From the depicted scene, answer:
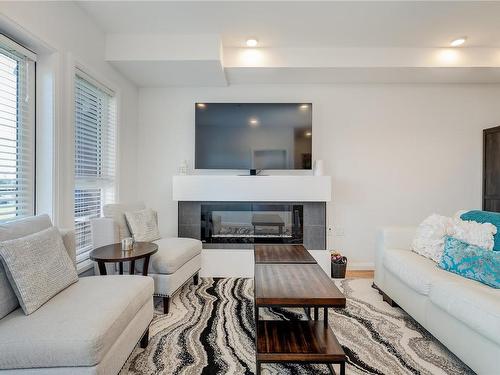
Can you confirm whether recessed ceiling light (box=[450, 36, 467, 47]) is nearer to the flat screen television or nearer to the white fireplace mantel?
the flat screen television

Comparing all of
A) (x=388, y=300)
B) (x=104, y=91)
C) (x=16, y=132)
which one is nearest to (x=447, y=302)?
(x=388, y=300)

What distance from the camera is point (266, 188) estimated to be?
3.35 meters

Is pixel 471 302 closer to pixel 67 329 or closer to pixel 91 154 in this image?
pixel 67 329

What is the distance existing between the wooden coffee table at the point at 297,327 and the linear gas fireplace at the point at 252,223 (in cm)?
171

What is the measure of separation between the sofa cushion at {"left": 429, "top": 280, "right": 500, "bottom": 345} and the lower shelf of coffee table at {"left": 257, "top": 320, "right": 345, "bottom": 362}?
2.48 feet

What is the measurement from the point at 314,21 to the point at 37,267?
2.84 m

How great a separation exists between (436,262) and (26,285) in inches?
107

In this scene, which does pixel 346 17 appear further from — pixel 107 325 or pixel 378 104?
pixel 107 325

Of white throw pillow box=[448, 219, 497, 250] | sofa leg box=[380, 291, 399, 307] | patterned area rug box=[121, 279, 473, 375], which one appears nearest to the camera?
patterned area rug box=[121, 279, 473, 375]

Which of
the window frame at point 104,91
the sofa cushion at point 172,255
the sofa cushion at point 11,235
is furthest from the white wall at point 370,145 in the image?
the sofa cushion at point 11,235

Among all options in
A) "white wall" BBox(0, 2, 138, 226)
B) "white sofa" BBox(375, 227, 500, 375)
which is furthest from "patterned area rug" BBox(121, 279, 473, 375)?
"white wall" BBox(0, 2, 138, 226)

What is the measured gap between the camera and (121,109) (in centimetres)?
323

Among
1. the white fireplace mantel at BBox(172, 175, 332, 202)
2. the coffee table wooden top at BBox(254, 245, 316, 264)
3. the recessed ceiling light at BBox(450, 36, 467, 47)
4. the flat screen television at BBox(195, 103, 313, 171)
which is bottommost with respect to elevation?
the coffee table wooden top at BBox(254, 245, 316, 264)

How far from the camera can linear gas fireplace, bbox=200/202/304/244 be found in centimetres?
351
